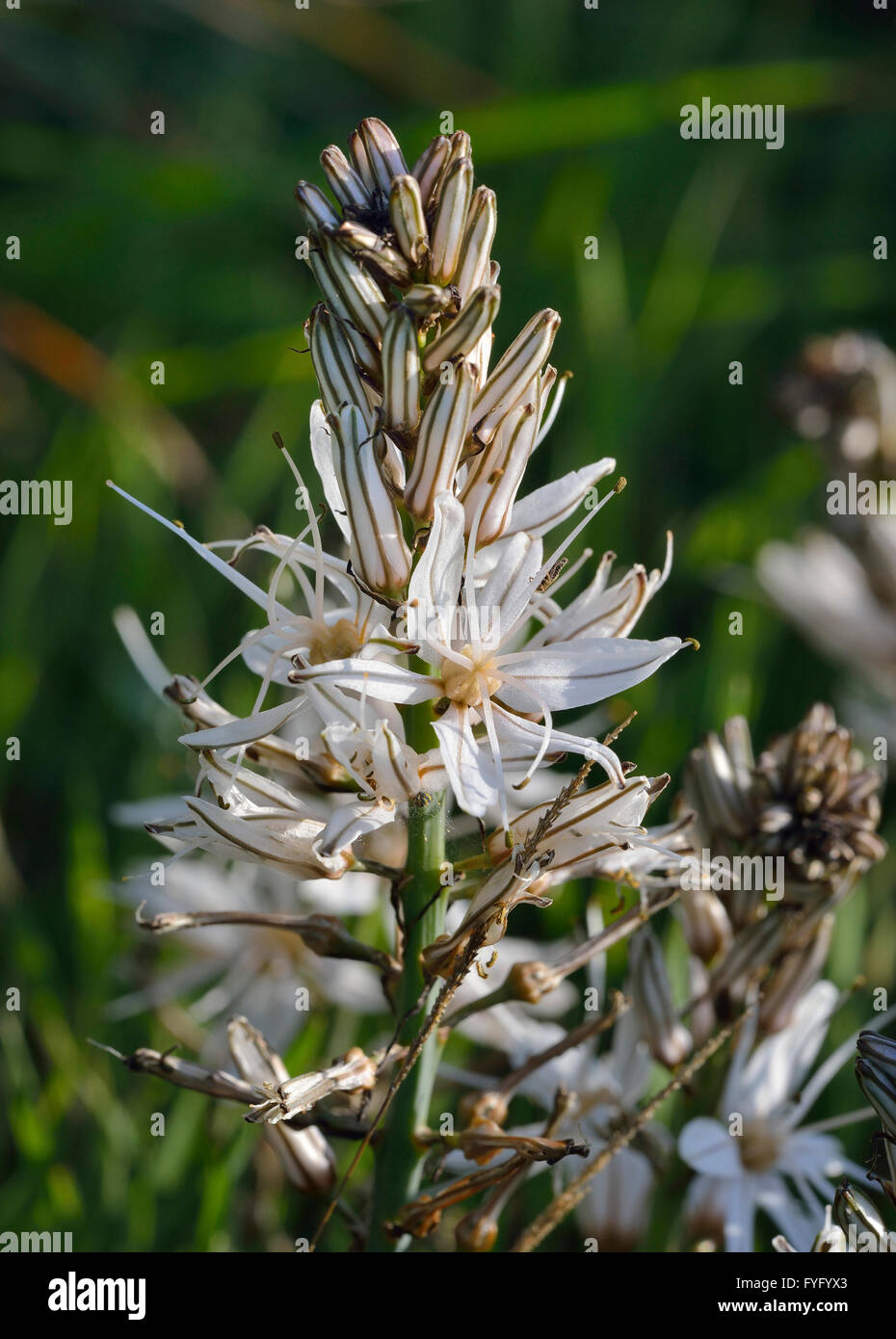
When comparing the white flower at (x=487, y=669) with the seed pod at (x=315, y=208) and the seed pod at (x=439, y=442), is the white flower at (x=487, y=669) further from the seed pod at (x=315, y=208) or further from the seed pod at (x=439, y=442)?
the seed pod at (x=315, y=208)

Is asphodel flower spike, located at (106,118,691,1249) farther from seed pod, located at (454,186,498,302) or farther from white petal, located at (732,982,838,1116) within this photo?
white petal, located at (732,982,838,1116)

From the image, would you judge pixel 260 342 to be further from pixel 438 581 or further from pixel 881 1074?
pixel 881 1074

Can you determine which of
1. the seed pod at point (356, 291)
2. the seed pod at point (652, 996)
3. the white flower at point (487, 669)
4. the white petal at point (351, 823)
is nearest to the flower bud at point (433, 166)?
the seed pod at point (356, 291)

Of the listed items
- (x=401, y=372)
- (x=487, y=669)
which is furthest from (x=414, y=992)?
(x=401, y=372)

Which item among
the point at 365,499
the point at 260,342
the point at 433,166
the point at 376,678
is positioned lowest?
the point at 376,678

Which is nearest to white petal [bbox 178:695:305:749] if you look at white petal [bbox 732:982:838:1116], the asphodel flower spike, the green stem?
the asphodel flower spike

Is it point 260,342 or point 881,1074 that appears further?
point 260,342

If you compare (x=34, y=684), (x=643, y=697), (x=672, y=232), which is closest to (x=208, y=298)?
(x=672, y=232)

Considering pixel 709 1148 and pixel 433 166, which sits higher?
A: pixel 433 166
